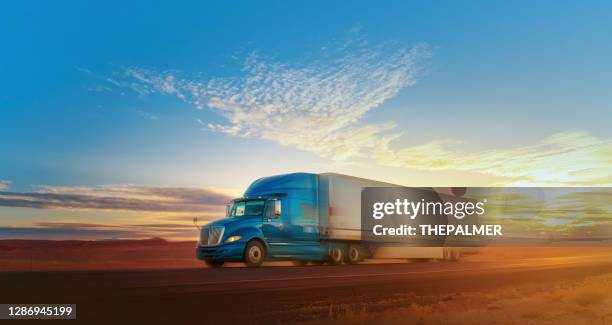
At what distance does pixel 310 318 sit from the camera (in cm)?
1165

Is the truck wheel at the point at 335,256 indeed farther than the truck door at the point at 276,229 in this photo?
Yes

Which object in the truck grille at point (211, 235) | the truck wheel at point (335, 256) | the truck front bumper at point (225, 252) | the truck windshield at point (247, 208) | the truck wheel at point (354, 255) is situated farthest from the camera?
the truck wheel at point (354, 255)

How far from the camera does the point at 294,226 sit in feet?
89.1

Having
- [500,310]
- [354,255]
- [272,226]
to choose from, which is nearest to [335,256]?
[354,255]

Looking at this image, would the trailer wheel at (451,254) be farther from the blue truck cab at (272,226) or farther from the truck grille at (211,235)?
the truck grille at (211,235)

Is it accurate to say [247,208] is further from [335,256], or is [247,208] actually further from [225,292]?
[225,292]

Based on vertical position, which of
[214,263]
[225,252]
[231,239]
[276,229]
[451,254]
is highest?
[276,229]

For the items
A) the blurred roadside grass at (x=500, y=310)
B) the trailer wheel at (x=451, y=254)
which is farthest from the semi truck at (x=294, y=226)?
the blurred roadside grass at (x=500, y=310)

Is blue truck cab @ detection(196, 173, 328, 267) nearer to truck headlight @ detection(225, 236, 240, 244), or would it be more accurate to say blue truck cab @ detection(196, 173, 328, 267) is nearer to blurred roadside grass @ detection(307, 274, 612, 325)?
truck headlight @ detection(225, 236, 240, 244)

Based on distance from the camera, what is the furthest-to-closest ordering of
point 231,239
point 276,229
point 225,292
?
point 276,229
point 231,239
point 225,292

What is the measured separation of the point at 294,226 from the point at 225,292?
41.9 ft

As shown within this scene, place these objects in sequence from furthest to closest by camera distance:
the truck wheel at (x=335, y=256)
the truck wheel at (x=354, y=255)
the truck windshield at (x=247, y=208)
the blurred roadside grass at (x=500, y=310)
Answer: the truck wheel at (x=354, y=255) < the truck wheel at (x=335, y=256) < the truck windshield at (x=247, y=208) < the blurred roadside grass at (x=500, y=310)

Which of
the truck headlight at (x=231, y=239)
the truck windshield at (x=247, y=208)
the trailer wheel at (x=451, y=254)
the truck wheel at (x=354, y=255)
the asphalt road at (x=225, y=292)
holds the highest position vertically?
the truck windshield at (x=247, y=208)

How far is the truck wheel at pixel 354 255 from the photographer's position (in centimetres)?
3036
